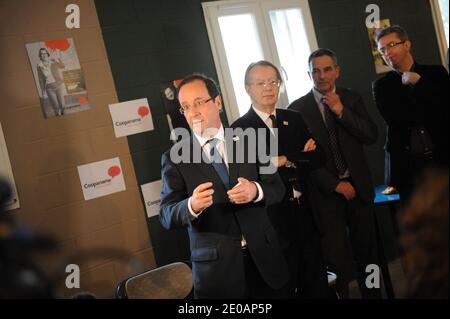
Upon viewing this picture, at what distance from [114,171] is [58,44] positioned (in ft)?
2.69

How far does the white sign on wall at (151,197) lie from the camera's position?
336cm

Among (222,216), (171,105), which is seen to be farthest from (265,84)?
(222,216)

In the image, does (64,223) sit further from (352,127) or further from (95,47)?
(352,127)

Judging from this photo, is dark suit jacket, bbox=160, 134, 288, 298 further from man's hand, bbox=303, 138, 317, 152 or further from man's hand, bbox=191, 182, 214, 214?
man's hand, bbox=303, 138, 317, 152

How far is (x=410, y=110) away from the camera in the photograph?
3023 mm

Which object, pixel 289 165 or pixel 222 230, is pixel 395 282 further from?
pixel 222 230

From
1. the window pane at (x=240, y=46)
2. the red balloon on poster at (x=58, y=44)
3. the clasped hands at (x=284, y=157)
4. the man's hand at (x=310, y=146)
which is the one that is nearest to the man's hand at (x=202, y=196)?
the clasped hands at (x=284, y=157)

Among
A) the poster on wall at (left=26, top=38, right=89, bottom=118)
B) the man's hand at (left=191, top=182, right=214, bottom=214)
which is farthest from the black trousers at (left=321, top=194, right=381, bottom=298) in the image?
the poster on wall at (left=26, top=38, right=89, bottom=118)

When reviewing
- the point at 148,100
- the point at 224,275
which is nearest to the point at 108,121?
the point at 148,100

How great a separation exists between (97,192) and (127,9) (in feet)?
3.91

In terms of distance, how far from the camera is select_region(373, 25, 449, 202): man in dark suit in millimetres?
2918

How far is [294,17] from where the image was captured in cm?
434

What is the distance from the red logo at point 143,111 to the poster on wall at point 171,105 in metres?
0.14

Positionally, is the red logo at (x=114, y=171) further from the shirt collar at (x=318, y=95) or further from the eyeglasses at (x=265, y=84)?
the shirt collar at (x=318, y=95)
